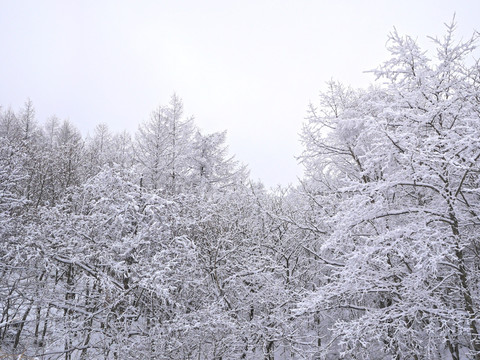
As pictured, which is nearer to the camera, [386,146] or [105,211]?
[386,146]

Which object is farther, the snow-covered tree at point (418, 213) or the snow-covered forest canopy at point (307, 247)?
the snow-covered forest canopy at point (307, 247)

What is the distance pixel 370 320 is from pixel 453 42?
6243mm

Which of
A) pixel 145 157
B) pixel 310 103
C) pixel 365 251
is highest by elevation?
pixel 145 157

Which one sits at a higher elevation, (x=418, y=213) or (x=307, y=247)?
(x=418, y=213)

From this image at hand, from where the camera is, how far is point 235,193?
47.1 ft

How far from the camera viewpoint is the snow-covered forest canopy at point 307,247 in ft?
18.7

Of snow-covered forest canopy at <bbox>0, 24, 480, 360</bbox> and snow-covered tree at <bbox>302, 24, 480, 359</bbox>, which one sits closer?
snow-covered tree at <bbox>302, 24, 480, 359</bbox>

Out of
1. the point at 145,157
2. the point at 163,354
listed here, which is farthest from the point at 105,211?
the point at 145,157

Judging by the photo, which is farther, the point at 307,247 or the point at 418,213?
the point at 307,247

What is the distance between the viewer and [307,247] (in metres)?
10.0

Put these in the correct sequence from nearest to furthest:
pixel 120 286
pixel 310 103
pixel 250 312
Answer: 1. pixel 120 286
2. pixel 310 103
3. pixel 250 312

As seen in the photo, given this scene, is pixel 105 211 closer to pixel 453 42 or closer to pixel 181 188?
pixel 181 188

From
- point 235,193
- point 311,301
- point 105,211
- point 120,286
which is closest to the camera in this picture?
point 311,301

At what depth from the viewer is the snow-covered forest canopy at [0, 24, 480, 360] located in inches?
225
